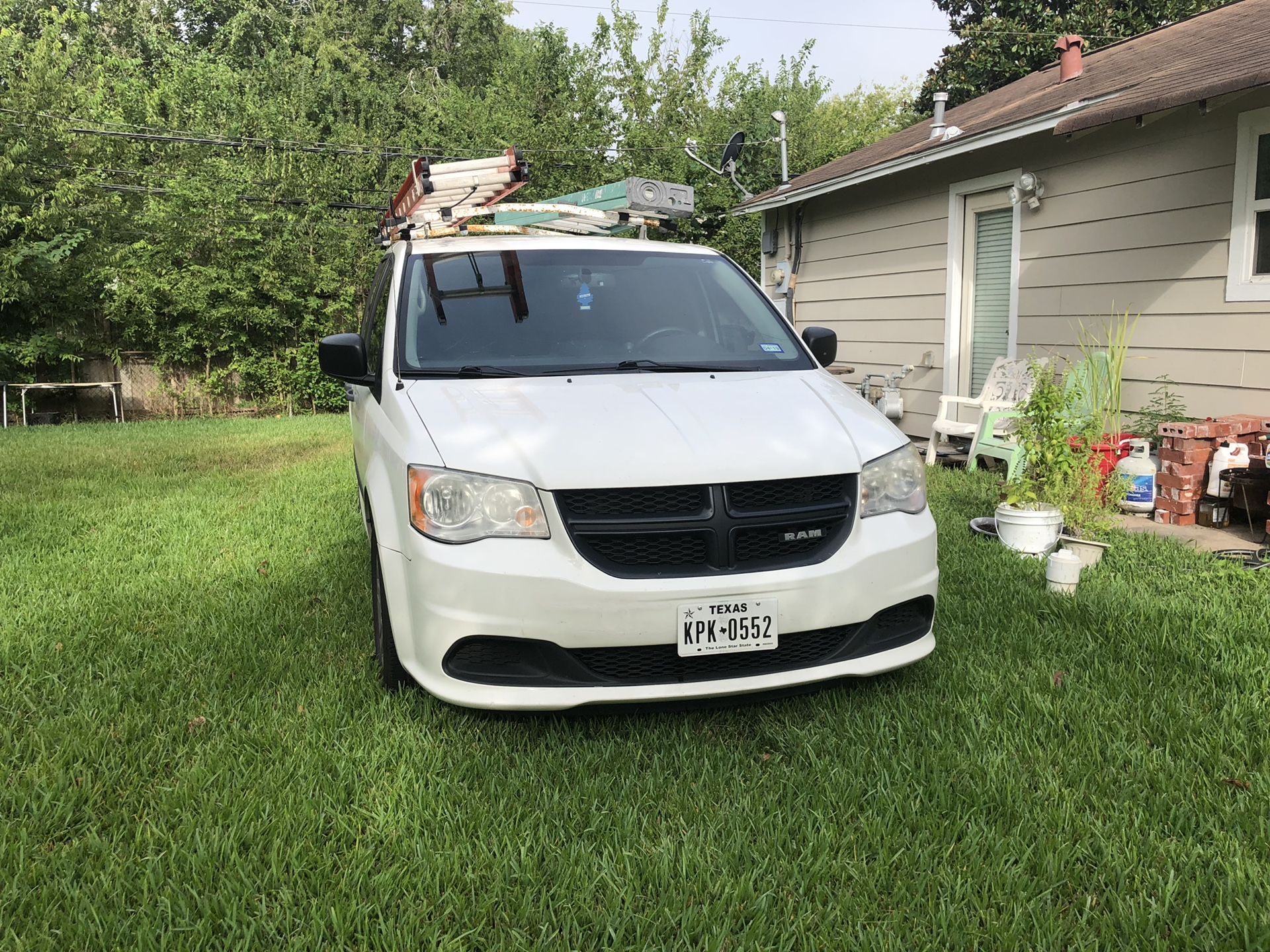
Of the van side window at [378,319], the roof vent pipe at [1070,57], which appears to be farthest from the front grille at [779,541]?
the roof vent pipe at [1070,57]

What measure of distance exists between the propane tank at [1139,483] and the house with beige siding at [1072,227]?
80 centimetres

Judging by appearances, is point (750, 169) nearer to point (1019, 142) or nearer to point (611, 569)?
point (1019, 142)

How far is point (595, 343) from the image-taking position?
3689 mm

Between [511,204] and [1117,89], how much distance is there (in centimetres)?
456

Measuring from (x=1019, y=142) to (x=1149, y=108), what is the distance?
269cm

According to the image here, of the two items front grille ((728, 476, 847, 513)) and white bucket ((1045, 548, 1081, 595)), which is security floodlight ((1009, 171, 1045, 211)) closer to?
white bucket ((1045, 548, 1081, 595))

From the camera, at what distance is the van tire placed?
310 cm

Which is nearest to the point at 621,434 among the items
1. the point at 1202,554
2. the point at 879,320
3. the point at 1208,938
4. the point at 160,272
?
the point at 1208,938

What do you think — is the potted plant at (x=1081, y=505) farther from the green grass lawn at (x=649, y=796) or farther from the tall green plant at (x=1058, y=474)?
the green grass lawn at (x=649, y=796)

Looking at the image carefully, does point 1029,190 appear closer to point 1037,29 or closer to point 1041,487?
point 1041,487

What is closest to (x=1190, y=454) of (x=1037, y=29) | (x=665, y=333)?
(x=665, y=333)

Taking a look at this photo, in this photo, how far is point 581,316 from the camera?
382 cm

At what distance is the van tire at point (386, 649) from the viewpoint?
10.2 ft

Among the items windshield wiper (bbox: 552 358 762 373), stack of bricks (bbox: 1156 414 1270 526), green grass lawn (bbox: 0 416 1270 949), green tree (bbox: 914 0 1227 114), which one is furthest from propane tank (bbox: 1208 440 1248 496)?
green tree (bbox: 914 0 1227 114)
